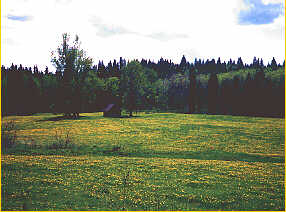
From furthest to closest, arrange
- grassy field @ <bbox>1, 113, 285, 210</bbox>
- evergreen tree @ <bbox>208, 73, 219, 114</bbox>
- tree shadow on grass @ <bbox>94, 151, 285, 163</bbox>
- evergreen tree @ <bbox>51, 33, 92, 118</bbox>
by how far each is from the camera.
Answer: evergreen tree @ <bbox>208, 73, 219, 114</bbox> < evergreen tree @ <bbox>51, 33, 92, 118</bbox> < tree shadow on grass @ <bbox>94, 151, 285, 163</bbox> < grassy field @ <bbox>1, 113, 285, 210</bbox>

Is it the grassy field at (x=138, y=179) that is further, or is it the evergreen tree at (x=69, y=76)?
the evergreen tree at (x=69, y=76)

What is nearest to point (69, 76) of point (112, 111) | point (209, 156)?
point (112, 111)

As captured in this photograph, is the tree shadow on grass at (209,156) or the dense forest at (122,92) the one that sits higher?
the dense forest at (122,92)

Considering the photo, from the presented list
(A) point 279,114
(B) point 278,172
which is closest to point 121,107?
(A) point 279,114

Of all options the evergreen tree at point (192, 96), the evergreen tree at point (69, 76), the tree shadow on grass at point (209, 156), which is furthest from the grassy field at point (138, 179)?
the evergreen tree at point (192, 96)

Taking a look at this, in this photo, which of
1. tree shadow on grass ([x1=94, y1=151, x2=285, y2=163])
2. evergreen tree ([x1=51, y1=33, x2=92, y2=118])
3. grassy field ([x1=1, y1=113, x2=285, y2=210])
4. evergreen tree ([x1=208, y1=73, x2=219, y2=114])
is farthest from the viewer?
evergreen tree ([x1=208, y1=73, x2=219, y2=114])

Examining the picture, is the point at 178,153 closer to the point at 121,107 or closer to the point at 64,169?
the point at 64,169

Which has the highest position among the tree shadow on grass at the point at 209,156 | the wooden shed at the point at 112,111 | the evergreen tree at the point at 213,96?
the evergreen tree at the point at 213,96

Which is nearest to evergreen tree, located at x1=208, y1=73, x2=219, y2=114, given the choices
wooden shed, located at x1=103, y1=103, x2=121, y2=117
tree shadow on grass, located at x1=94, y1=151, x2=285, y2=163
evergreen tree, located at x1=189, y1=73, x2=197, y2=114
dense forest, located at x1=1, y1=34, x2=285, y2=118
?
dense forest, located at x1=1, y1=34, x2=285, y2=118

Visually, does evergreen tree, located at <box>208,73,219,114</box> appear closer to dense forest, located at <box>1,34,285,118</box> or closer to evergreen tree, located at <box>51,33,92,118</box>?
dense forest, located at <box>1,34,285,118</box>

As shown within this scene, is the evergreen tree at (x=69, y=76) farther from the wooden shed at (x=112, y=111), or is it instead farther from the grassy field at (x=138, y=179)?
the grassy field at (x=138, y=179)

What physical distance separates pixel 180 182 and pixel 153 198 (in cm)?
396

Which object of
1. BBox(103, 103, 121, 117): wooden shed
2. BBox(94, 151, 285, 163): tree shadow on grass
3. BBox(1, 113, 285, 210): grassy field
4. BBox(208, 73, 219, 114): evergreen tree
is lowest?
BBox(94, 151, 285, 163): tree shadow on grass

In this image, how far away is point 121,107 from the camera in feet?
295
